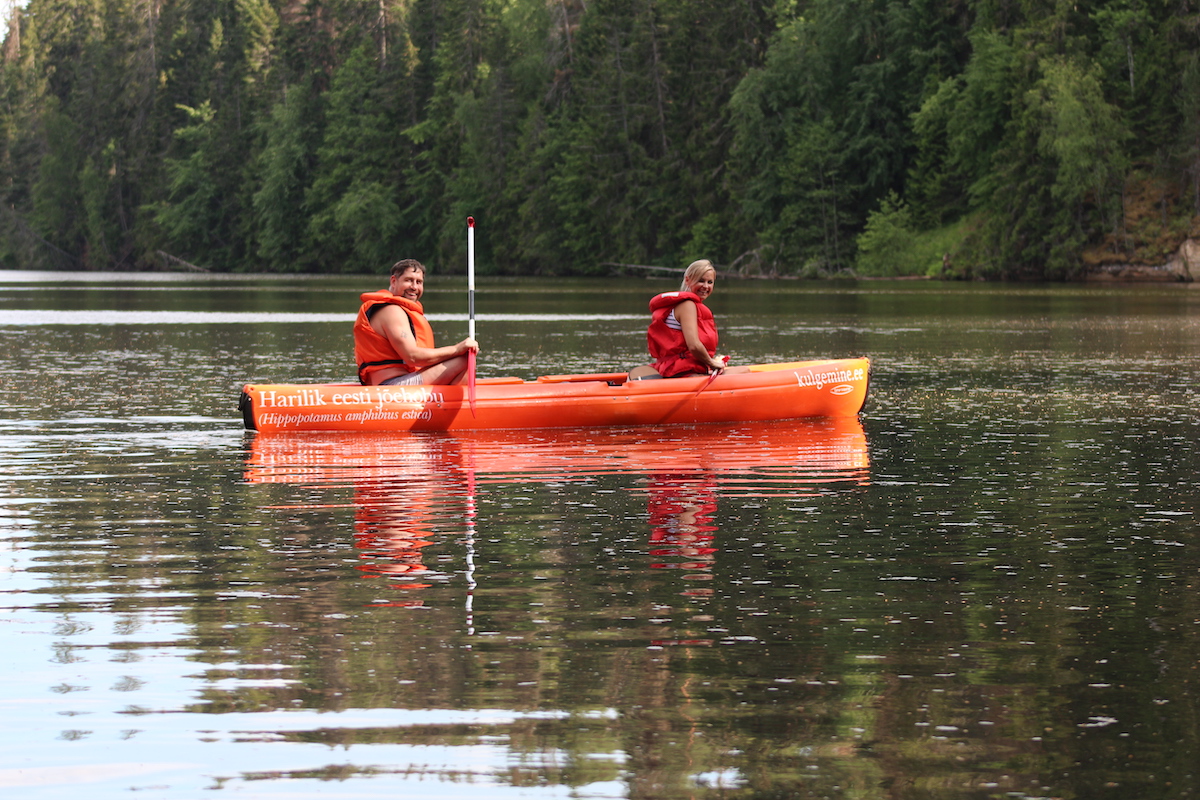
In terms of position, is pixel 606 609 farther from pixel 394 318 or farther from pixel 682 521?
pixel 394 318

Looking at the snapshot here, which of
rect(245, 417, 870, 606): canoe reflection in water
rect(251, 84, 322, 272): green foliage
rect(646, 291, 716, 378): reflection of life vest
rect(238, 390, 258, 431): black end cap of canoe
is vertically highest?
rect(251, 84, 322, 272): green foliage

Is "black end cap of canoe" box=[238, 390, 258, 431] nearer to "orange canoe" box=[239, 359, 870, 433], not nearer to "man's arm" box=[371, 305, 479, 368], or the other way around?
"orange canoe" box=[239, 359, 870, 433]

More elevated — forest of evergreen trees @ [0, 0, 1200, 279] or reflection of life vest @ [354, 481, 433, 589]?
forest of evergreen trees @ [0, 0, 1200, 279]

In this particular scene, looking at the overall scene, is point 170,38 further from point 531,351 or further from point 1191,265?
point 531,351

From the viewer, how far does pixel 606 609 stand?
668 cm

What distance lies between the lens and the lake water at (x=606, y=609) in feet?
15.8

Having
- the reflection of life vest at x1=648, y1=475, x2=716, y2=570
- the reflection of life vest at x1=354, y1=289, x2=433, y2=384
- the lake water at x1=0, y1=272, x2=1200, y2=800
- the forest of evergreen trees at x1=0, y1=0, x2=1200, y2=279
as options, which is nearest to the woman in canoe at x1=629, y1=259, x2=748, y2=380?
the lake water at x1=0, y1=272, x2=1200, y2=800

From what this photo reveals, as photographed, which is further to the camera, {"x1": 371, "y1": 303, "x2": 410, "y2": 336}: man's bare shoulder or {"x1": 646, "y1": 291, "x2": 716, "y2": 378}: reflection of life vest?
{"x1": 646, "y1": 291, "x2": 716, "y2": 378}: reflection of life vest

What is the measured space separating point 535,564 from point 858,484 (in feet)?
11.1

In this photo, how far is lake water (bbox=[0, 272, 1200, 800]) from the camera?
15.8ft

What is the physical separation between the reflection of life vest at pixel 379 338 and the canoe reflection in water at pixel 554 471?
25.5 inches

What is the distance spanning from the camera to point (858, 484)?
10492 mm

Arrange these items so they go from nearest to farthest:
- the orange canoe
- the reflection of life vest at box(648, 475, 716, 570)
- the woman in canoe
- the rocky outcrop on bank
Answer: the reflection of life vest at box(648, 475, 716, 570) → the orange canoe → the woman in canoe → the rocky outcrop on bank

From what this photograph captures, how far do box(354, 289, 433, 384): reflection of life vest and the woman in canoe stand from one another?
1828mm
